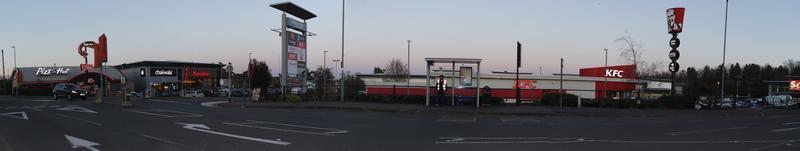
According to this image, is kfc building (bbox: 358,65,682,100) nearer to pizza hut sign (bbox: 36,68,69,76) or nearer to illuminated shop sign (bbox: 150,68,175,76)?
illuminated shop sign (bbox: 150,68,175,76)

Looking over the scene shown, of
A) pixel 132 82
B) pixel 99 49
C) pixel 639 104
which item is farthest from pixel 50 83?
pixel 639 104

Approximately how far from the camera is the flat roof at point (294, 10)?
31205mm

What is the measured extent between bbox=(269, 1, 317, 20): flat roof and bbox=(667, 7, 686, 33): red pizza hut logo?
63.1ft

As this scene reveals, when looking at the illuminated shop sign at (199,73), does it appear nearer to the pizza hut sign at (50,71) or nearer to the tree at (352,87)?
the pizza hut sign at (50,71)

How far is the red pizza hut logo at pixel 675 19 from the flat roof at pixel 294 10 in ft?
63.1

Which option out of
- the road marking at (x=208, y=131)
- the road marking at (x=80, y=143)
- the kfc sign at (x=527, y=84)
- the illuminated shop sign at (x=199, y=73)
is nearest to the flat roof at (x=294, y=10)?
the road marking at (x=208, y=131)

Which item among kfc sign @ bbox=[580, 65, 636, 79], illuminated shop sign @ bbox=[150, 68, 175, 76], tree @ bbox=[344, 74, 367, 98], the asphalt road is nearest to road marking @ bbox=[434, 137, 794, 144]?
the asphalt road

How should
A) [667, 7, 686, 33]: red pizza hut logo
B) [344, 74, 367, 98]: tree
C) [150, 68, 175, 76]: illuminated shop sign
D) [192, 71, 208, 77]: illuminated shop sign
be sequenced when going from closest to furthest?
1. [667, 7, 686, 33]: red pizza hut logo
2. [344, 74, 367, 98]: tree
3. [150, 68, 175, 76]: illuminated shop sign
4. [192, 71, 208, 77]: illuminated shop sign

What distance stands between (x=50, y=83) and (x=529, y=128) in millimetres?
78971

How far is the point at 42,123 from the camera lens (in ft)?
48.7

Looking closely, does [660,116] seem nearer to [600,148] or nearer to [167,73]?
[600,148]

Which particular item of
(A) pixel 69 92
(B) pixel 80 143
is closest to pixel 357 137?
(B) pixel 80 143

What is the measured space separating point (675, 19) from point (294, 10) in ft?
65.6

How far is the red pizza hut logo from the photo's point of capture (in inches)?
1019
